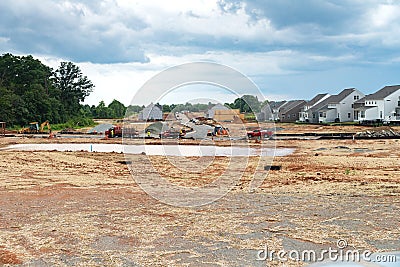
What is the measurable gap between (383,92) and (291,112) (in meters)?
25.3

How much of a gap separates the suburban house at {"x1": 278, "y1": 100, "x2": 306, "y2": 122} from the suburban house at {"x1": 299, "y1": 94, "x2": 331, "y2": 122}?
248 cm

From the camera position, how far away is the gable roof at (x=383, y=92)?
191 feet

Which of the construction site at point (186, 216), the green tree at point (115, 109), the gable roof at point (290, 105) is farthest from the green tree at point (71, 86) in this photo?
the construction site at point (186, 216)

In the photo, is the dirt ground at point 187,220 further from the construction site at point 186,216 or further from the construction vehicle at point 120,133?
the construction vehicle at point 120,133

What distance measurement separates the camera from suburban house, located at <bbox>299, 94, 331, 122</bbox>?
7425cm

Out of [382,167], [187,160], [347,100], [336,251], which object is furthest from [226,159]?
[347,100]

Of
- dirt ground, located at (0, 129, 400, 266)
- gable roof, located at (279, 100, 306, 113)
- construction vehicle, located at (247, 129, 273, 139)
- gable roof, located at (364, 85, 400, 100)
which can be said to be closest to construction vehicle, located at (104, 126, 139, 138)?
construction vehicle, located at (247, 129, 273, 139)

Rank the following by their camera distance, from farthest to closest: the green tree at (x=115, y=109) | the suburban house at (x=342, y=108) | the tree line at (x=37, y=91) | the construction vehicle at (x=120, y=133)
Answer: the green tree at (x=115, y=109) < the suburban house at (x=342, y=108) < the tree line at (x=37, y=91) < the construction vehicle at (x=120, y=133)

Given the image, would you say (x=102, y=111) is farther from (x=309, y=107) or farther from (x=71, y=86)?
(x=309, y=107)

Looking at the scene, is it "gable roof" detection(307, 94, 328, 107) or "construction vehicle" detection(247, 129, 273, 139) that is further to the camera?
"gable roof" detection(307, 94, 328, 107)

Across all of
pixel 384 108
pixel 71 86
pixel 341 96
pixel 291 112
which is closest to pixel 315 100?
pixel 291 112

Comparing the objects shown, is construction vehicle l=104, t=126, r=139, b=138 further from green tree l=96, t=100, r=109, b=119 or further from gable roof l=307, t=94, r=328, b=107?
green tree l=96, t=100, r=109, b=119

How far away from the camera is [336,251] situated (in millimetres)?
6223

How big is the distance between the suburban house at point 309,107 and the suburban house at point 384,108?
15153 millimetres
